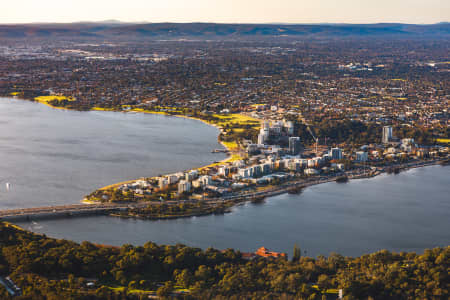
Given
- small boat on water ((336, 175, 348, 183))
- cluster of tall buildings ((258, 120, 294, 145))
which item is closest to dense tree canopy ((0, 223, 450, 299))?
small boat on water ((336, 175, 348, 183))

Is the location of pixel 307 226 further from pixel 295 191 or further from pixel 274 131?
pixel 274 131

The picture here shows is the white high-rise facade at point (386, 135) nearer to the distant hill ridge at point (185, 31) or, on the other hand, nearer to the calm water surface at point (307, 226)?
the calm water surface at point (307, 226)

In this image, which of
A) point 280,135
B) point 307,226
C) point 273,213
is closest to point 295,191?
point 273,213

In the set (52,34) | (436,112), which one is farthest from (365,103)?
(52,34)

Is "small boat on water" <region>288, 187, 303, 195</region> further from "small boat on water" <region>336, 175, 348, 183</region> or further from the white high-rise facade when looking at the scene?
the white high-rise facade

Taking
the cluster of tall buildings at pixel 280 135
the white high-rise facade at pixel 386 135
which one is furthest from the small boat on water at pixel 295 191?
the white high-rise facade at pixel 386 135

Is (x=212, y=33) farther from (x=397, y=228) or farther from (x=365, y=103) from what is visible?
(x=397, y=228)

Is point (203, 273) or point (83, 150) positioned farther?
point (83, 150)
